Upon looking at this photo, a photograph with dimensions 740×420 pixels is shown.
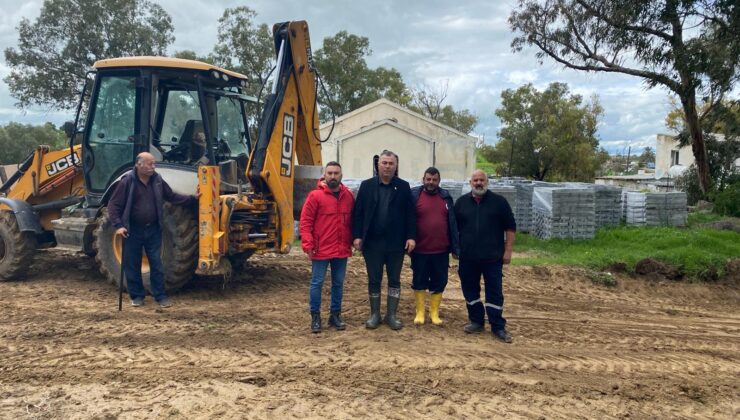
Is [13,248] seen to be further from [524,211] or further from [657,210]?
[657,210]

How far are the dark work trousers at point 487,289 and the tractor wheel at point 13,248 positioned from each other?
19.4 ft

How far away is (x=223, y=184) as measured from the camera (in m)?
7.17

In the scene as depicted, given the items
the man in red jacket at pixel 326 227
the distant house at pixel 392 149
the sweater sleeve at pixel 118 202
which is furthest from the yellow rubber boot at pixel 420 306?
the distant house at pixel 392 149

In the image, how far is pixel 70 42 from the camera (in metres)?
24.3

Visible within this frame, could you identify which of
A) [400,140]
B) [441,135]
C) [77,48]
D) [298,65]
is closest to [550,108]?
[441,135]

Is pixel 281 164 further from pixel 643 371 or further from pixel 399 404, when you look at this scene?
pixel 643 371

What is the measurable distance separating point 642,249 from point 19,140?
111ft

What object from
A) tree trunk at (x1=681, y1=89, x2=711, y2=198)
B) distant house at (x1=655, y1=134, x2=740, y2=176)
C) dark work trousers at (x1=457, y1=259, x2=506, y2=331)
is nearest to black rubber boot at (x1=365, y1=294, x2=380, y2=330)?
dark work trousers at (x1=457, y1=259, x2=506, y2=331)

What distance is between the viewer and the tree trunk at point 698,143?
15004 mm

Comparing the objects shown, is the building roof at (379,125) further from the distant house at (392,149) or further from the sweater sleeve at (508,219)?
the sweater sleeve at (508,219)

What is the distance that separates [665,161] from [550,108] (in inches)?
557

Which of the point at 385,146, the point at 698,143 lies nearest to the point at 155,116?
the point at 698,143

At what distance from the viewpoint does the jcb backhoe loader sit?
266 inches

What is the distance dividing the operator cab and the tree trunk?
11.8 m
